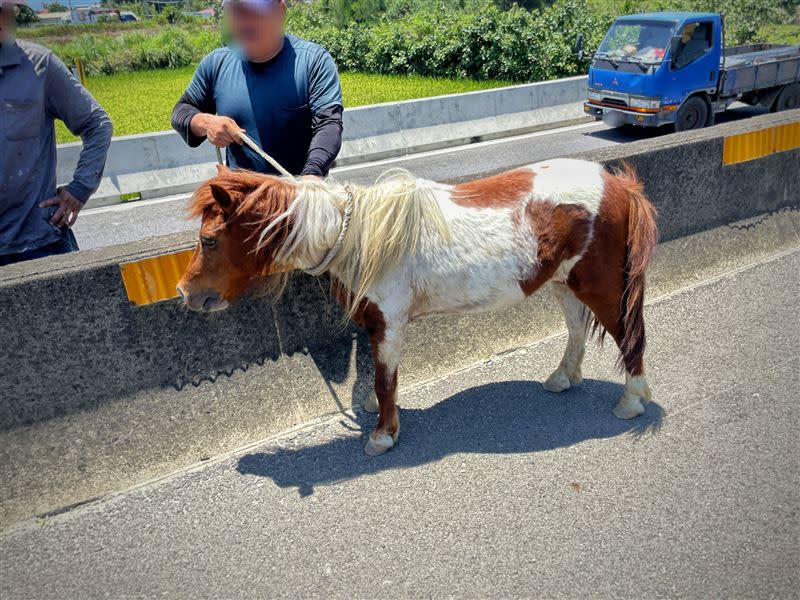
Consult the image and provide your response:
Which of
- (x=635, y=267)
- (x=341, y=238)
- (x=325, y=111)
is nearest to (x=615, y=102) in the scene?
(x=635, y=267)

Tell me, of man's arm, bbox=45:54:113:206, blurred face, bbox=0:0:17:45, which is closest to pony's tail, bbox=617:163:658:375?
man's arm, bbox=45:54:113:206

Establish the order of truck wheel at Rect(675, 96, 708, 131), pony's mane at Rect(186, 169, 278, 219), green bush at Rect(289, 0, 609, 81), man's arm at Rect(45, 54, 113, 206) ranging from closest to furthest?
pony's mane at Rect(186, 169, 278, 219)
man's arm at Rect(45, 54, 113, 206)
truck wheel at Rect(675, 96, 708, 131)
green bush at Rect(289, 0, 609, 81)

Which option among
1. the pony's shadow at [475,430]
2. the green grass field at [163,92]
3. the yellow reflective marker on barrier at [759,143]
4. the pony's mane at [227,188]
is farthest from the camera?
the green grass field at [163,92]

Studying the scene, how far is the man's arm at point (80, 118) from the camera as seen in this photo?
341 centimetres

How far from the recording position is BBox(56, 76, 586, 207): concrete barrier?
10539 mm

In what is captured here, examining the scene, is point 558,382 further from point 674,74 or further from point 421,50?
point 421,50

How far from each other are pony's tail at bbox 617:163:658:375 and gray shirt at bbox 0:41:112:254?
2.91m

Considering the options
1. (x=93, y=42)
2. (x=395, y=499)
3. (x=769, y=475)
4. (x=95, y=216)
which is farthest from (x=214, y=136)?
(x=93, y=42)

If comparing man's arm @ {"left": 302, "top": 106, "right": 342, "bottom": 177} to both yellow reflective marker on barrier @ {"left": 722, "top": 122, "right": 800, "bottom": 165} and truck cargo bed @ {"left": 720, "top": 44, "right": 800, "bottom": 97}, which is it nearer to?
yellow reflective marker on barrier @ {"left": 722, "top": 122, "right": 800, "bottom": 165}

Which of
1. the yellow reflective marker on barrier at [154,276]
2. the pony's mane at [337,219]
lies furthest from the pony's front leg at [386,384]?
the yellow reflective marker on barrier at [154,276]

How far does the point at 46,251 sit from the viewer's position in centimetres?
358

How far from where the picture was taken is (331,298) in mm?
3908

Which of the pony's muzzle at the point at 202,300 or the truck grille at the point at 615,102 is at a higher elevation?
the pony's muzzle at the point at 202,300

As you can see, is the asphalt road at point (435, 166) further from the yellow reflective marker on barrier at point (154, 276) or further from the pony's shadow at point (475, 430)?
the yellow reflective marker on barrier at point (154, 276)
